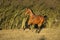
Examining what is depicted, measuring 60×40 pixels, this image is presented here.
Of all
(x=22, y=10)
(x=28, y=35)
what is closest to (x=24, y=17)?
(x=22, y=10)

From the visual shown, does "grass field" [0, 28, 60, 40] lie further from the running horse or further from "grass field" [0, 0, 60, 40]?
the running horse

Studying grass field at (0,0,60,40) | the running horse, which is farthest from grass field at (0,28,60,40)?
the running horse

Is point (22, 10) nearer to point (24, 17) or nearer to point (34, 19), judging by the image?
point (24, 17)

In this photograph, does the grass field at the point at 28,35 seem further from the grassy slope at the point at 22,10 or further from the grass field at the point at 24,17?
the grassy slope at the point at 22,10

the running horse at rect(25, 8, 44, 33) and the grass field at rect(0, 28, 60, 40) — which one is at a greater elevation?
the running horse at rect(25, 8, 44, 33)

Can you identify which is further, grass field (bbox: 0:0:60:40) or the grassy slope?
the grassy slope

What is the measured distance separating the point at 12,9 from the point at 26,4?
0.78 metres

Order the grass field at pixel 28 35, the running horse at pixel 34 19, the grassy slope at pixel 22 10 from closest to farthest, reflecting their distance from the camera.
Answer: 1. the grass field at pixel 28 35
2. the running horse at pixel 34 19
3. the grassy slope at pixel 22 10

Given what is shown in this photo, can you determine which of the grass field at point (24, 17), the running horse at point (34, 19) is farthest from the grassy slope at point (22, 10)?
the running horse at point (34, 19)

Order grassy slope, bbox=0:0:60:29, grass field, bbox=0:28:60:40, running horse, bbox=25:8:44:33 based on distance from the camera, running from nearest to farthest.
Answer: grass field, bbox=0:28:60:40 → running horse, bbox=25:8:44:33 → grassy slope, bbox=0:0:60:29

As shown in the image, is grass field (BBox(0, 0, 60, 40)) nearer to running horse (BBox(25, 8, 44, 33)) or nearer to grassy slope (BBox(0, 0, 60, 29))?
grassy slope (BBox(0, 0, 60, 29))

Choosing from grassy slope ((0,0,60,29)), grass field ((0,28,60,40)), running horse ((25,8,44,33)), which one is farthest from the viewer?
grassy slope ((0,0,60,29))

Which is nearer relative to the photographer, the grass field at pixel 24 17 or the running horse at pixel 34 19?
the grass field at pixel 24 17

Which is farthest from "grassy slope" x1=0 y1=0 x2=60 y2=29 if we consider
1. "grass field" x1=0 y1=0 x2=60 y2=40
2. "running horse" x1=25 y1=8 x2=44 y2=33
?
"running horse" x1=25 y1=8 x2=44 y2=33
